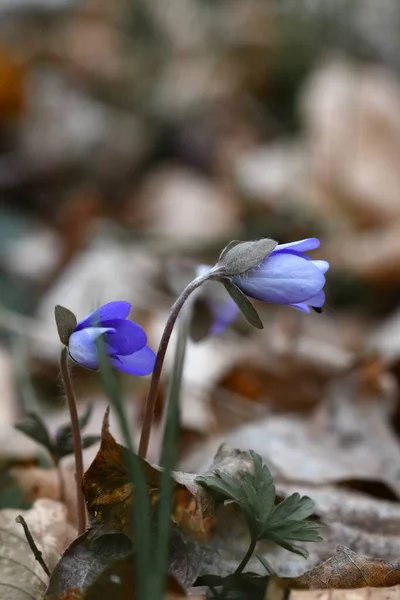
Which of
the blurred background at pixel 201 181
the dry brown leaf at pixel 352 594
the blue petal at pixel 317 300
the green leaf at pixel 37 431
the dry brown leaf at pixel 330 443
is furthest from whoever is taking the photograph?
the blurred background at pixel 201 181

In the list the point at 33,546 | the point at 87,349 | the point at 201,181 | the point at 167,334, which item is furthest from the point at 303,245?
the point at 201,181

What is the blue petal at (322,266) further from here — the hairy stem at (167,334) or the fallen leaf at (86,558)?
the fallen leaf at (86,558)

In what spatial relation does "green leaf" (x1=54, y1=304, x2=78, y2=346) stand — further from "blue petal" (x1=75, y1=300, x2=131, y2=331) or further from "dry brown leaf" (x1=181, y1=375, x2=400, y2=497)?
"dry brown leaf" (x1=181, y1=375, x2=400, y2=497)

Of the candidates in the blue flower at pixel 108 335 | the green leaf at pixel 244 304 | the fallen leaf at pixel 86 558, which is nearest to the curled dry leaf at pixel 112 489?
the fallen leaf at pixel 86 558

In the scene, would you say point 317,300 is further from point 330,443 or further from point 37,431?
point 330,443

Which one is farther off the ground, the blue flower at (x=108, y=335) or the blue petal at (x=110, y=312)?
the blue petal at (x=110, y=312)

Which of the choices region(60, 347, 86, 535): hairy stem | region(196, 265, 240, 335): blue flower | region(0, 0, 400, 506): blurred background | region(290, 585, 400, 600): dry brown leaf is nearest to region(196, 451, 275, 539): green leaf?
region(290, 585, 400, 600): dry brown leaf
